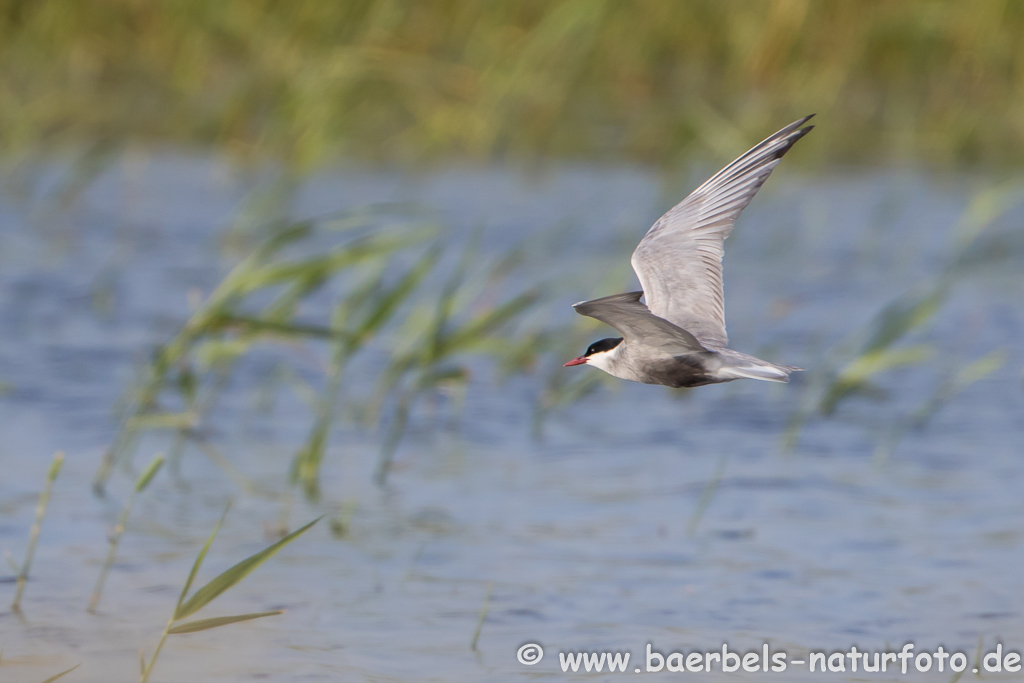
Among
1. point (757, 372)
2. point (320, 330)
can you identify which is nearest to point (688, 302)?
point (757, 372)

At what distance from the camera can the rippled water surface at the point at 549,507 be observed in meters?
3.94

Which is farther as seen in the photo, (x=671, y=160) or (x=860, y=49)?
(x=860, y=49)

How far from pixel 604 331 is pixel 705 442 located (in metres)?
0.60

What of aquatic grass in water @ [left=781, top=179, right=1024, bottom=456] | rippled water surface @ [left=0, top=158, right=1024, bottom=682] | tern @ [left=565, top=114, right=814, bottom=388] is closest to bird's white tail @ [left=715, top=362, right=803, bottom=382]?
tern @ [left=565, top=114, right=814, bottom=388]

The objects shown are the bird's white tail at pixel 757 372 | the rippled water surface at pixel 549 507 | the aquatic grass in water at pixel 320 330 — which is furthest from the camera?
the aquatic grass in water at pixel 320 330

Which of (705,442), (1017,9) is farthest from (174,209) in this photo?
(1017,9)

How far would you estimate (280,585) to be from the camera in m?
4.27

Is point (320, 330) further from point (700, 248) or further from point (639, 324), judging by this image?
point (639, 324)

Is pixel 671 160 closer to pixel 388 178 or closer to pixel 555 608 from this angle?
pixel 555 608

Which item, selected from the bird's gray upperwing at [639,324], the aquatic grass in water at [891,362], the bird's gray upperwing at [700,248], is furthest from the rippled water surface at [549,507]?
the bird's gray upperwing at [639,324]

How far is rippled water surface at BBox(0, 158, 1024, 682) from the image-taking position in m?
3.94

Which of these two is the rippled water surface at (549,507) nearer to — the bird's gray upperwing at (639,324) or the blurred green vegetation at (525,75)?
the bird's gray upperwing at (639,324)

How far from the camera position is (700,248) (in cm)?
260

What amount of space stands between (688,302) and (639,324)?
37 cm
